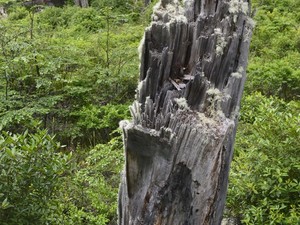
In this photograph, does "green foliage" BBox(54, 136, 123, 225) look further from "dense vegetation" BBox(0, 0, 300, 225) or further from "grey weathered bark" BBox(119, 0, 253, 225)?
"grey weathered bark" BBox(119, 0, 253, 225)

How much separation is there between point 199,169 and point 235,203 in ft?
7.92

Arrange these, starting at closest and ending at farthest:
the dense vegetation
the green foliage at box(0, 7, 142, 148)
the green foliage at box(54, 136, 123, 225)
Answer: the dense vegetation
the green foliage at box(54, 136, 123, 225)
the green foliage at box(0, 7, 142, 148)

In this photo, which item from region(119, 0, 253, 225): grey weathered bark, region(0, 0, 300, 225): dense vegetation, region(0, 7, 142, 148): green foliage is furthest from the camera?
region(0, 7, 142, 148): green foliage

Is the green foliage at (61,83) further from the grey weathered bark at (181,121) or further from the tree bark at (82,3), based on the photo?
Answer: the tree bark at (82,3)

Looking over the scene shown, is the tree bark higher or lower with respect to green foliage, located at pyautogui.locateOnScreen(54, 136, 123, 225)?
higher

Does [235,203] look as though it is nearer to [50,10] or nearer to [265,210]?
[265,210]

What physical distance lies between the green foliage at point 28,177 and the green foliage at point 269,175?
2.04 meters

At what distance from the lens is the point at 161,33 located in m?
2.37

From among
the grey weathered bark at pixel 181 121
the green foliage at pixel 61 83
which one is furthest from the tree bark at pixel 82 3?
the grey weathered bark at pixel 181 121

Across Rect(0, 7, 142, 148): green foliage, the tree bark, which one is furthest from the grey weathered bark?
the tree bark

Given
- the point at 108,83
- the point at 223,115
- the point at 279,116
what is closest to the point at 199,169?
the point at 223,115

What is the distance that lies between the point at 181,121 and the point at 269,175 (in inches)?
95.6

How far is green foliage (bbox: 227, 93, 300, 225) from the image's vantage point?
4.09m

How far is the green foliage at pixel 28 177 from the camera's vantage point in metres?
3.29
